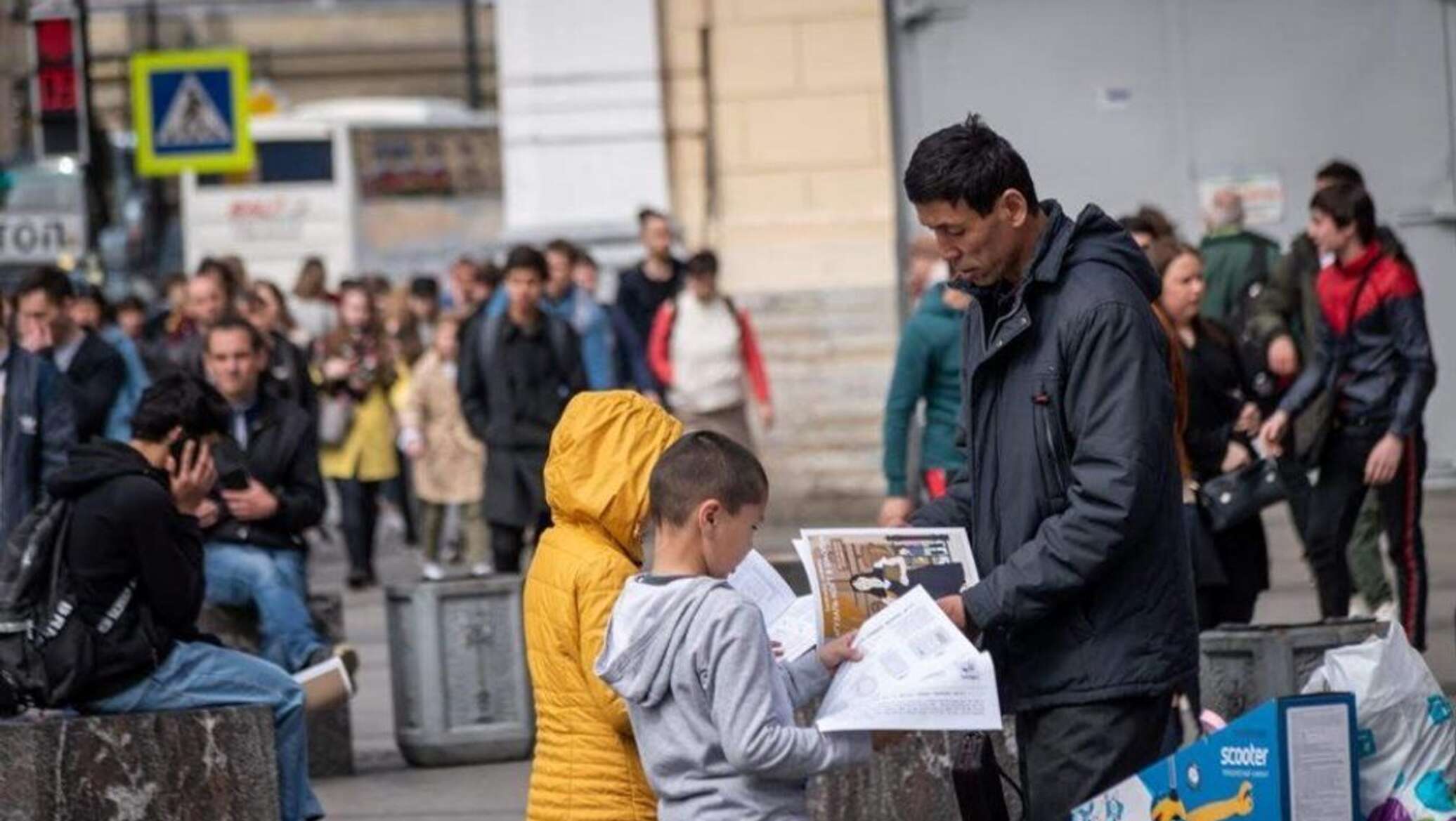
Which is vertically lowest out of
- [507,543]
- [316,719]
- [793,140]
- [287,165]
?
[316,719]

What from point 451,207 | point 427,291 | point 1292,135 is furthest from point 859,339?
point 451,207

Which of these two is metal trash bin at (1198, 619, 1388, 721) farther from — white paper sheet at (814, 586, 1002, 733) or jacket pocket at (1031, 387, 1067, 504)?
white paper sheet at (814, 586, 1002, 733)

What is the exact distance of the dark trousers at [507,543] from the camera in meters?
13.3

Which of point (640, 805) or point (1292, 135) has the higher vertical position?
point (1292, 135)

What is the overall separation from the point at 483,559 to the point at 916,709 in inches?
447

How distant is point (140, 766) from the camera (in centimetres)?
827

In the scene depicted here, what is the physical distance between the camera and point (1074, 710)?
5449 millimetres

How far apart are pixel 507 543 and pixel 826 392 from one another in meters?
5.22

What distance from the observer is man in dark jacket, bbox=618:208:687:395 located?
17.1 m

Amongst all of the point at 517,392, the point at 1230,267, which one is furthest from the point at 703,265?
the point at 1230,267

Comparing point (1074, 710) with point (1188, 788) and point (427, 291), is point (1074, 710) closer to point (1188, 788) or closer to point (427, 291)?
point (1188, 788)

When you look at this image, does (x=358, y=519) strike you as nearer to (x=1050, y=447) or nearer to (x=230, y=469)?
(x=230, y=469)

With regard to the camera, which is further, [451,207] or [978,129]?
[451,207]

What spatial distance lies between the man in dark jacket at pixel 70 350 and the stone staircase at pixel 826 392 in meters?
6.03
